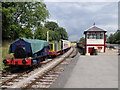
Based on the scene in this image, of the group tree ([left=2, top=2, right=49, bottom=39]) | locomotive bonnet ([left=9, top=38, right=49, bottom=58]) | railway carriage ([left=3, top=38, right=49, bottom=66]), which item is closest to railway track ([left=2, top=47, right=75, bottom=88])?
railway carriage ([left=3, top=38, right=49, bottom=66])

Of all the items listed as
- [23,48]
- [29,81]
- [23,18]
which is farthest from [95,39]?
[29,81]

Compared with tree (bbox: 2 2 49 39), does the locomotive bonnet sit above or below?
below

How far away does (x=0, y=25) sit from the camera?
68.8 feet

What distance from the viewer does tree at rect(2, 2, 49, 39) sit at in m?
22.0

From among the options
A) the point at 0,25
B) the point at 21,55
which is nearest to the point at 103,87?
the point at 21,55

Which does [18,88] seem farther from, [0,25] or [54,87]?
[0,25]

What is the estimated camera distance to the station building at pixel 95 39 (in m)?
24.2

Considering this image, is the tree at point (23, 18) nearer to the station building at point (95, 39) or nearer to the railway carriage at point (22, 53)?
the station building at point (95, 39)

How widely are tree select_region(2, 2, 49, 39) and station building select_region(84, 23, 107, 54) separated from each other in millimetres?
8463

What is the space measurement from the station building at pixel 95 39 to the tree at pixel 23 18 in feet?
27.8

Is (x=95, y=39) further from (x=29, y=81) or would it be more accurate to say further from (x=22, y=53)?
(x=29, y=81)

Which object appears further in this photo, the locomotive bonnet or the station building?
the station building

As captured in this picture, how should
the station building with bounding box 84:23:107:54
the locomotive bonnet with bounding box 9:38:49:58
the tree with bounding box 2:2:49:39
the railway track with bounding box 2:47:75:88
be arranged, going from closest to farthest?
1. the railway track with bounding box 2:47:75:88
2. the locomotive bonnet with bounding box 9:38:49:58
3. the tree with bounding box 2:2:49:39
4. the station building with bounding box 84:23:107:54

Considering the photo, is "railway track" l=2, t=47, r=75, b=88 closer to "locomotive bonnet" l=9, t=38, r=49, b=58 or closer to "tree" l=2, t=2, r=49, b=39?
"locomotive bonnet" l=9, t=38, r=49, b=58
